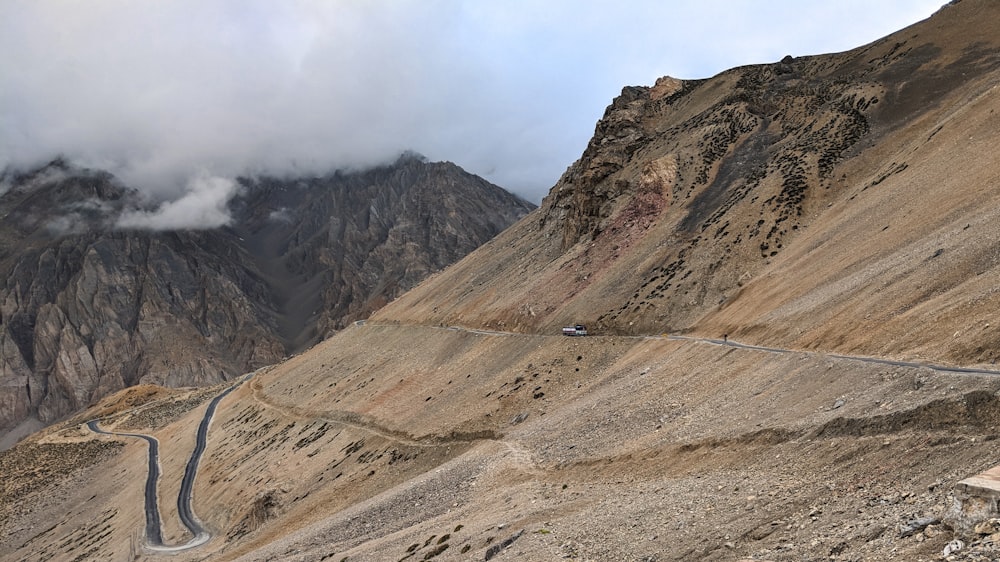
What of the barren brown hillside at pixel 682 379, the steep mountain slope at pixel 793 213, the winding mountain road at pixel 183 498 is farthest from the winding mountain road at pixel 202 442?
the steep mountain slope at pixel 793 213

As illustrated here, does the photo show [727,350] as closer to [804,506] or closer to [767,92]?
[804,506]

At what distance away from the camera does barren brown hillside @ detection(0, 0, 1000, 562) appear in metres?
14.3

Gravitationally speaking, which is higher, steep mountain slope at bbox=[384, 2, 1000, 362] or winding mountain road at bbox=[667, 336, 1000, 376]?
steep mountain slope at bbox=[384, 2, 1000, 362]

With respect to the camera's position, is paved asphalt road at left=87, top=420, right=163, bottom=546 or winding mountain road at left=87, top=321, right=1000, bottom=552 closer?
winding mountain road at left=87, top=321, right=1000, bottom=552

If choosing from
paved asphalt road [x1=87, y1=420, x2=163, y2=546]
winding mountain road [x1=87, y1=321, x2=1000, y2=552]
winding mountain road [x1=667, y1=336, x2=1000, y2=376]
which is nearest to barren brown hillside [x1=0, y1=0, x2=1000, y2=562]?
winding mountain road [x1=667, y1=336, x2=1000, y2=376]

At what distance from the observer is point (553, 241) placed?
257ft

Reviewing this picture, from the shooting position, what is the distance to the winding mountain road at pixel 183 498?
152 feet

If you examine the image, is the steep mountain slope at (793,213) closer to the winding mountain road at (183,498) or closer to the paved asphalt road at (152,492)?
the winding mountain road at (183,498)

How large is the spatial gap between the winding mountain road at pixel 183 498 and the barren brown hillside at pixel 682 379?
0.85 metres

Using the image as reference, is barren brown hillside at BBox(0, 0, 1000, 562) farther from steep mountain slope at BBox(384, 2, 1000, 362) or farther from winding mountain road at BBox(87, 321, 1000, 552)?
winding mountain road at BBox(87, 321, 1000, 552)

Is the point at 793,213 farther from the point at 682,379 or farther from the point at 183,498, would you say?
the point at 183,498

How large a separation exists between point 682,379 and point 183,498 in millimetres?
45463

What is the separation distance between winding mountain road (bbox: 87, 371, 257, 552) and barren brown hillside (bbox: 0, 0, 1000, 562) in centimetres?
85

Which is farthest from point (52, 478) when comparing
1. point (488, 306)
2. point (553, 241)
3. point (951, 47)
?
point (951, 47)
